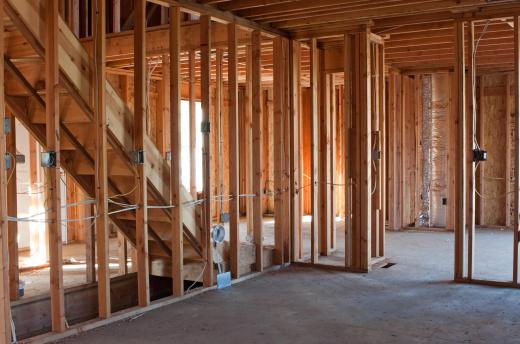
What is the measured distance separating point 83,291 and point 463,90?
13.0ft

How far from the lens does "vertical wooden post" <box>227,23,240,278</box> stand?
5695 millimetres

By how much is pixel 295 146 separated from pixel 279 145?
229 mm

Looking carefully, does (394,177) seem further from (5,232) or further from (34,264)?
(5,232)

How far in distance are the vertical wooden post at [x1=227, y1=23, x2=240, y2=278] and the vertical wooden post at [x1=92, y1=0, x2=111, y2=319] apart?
5.40 feet

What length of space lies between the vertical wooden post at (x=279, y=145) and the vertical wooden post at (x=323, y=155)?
603mm

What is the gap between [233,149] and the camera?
5.80m

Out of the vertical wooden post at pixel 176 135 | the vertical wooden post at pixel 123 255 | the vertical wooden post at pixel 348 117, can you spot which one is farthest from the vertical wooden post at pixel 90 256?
the vertical wooden post at pixel 348 117

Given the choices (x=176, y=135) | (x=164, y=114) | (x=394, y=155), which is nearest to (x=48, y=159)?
(x=176, y=135)

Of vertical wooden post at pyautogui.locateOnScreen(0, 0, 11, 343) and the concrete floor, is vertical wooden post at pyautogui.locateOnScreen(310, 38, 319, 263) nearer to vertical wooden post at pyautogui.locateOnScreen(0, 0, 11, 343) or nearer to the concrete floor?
the concrete floor

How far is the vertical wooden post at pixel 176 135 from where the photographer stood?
4961 millimetres

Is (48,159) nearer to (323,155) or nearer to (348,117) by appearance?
(348,117)

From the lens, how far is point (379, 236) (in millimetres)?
6926

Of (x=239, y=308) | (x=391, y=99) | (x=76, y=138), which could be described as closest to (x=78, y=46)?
(x=76, y=138)

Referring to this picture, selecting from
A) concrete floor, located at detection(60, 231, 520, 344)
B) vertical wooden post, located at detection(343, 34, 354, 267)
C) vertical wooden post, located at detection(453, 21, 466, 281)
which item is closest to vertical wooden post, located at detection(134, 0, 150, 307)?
concrete floor, located at detection(60, 231, 520, 344)
